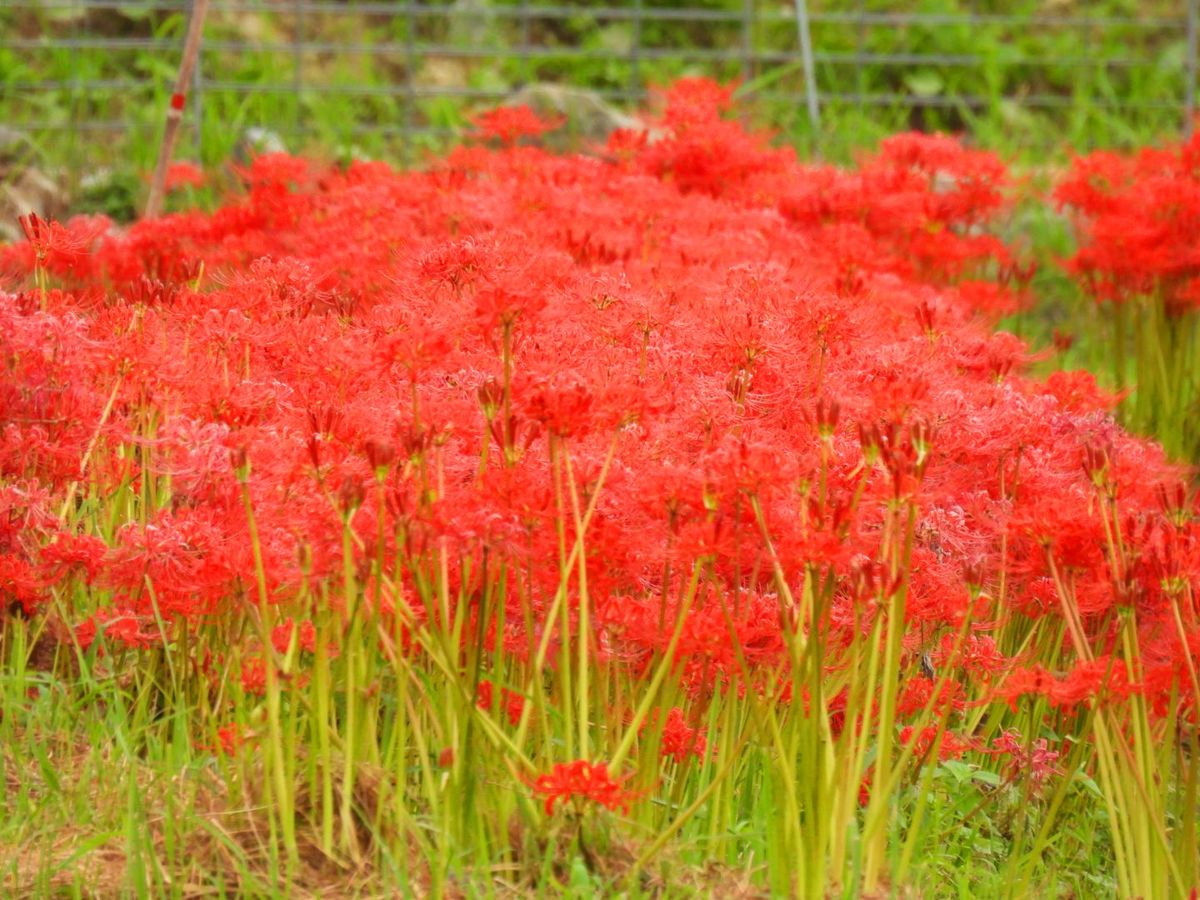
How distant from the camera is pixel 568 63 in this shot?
420 inches

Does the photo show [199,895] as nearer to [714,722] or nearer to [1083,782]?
[714,722]

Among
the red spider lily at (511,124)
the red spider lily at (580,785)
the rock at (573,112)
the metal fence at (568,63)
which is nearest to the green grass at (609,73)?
the metal fence at (568,63)

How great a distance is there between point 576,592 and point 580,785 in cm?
42

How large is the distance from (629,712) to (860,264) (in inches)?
89.2

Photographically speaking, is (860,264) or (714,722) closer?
(714,722)

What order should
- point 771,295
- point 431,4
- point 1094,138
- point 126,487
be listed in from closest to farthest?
point 126,487, point 771,295, point 1094,138, point 431,4

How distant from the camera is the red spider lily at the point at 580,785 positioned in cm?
250

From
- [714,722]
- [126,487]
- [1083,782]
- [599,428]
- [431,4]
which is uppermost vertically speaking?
[431,4]

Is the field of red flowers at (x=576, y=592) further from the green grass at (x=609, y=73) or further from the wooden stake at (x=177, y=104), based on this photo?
the green grass at (x=609, y=73)

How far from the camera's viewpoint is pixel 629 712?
3.07 m

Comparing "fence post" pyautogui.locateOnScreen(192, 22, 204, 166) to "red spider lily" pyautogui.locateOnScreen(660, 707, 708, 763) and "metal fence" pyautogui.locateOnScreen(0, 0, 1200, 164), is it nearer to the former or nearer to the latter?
"metal fence" pyautogui.locateOnScreen(0, 0, 1200, 164)

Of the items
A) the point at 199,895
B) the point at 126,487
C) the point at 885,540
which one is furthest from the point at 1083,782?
the point at 126,487

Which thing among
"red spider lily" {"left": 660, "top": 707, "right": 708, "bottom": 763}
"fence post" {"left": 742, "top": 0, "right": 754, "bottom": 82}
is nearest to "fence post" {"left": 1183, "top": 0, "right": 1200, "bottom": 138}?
"fence post" {"left": 742, "top": 0, "right": 754, "bottom": 82}

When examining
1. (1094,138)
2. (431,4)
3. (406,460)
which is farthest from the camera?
(431,4)
